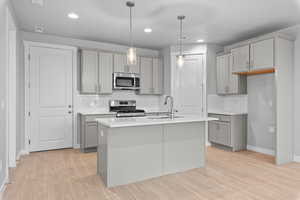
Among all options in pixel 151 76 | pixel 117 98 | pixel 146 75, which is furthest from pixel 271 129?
pixel 117 98

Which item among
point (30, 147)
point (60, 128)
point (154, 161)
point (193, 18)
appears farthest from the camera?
point (60, 128)

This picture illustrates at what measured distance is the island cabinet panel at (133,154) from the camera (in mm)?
2580

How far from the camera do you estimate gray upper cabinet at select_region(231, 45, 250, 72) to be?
3973 millimetres

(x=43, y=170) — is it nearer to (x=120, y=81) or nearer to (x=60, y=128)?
(x=60, y=128)

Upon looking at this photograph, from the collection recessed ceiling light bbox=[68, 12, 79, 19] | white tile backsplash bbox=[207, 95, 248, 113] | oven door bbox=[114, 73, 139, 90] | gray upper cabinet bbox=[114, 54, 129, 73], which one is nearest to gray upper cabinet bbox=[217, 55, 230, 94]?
white tile backsplash bbox=[207, 95, 248, 113]

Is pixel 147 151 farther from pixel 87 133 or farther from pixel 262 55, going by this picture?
pixel 262 55

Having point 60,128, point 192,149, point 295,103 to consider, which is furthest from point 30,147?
point 295,103

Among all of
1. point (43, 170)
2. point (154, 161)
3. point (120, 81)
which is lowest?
point (43, 170)

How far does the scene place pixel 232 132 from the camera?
4.35m

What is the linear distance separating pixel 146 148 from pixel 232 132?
2.50m

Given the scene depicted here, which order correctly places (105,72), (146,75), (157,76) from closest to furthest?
(105,72)
(146,75)
(157,76)

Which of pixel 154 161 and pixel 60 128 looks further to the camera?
pixel 60 128

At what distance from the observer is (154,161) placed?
2.88 metres

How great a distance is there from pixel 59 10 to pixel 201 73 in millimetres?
3531
